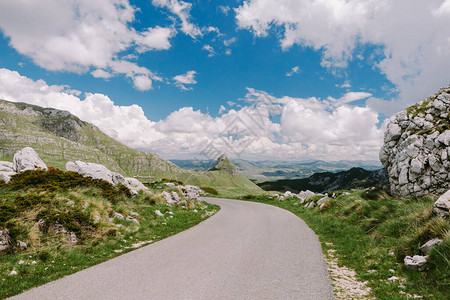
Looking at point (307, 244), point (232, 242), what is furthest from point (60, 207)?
point (307, 244)

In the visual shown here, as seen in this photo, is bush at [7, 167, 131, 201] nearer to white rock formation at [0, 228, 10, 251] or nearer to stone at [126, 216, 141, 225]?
stone at [126, 216, 141, 225]

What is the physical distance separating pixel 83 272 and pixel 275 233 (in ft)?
36.4

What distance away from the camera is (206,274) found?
7859 millimetres

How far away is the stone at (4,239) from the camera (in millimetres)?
8750

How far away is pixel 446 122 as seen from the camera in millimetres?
16891

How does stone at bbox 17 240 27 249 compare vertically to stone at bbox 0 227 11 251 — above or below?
below

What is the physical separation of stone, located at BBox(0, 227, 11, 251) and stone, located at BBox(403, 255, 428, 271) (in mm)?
15676

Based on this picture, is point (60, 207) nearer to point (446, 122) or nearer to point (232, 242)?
point (232, 242)

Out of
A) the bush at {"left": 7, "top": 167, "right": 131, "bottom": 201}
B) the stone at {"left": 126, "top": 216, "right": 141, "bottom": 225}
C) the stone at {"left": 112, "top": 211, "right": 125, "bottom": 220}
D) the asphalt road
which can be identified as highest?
the bush at {"left": 7, "top": 167, "right": 131, "bottom": 201}

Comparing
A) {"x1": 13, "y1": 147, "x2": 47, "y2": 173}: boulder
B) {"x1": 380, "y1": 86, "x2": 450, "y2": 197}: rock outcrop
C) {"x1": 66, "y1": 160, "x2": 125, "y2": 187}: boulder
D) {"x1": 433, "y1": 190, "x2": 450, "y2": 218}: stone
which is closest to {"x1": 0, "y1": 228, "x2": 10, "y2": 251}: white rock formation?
{"x1": 66, "y1": 160, "x2": 125, "y2": 187}: boulder

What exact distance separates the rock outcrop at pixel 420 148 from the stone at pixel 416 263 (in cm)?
1003

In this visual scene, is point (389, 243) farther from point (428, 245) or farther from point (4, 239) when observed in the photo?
point (4, 239)

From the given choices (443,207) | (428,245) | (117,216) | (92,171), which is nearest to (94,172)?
(92,171)

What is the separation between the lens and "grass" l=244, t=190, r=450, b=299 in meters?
6.84
